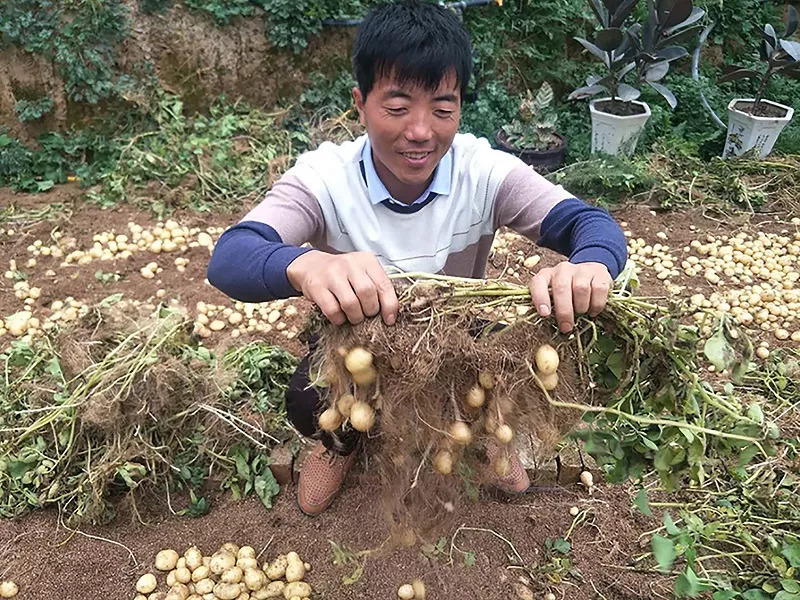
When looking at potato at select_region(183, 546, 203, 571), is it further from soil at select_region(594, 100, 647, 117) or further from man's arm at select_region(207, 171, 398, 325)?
soil at select_region(594, 100, 647, 117)

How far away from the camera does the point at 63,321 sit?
318 centimetres

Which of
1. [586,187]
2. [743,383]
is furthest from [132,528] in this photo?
[586,187]

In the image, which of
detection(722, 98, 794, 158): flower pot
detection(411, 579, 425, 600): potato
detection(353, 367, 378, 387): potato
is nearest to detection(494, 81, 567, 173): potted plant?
detection(722, 98, 794, 158): flower pot

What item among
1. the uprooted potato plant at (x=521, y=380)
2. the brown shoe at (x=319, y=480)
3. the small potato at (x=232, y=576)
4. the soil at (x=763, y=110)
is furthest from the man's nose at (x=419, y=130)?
the soil at (x=763, y=110)

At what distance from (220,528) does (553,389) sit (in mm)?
1409

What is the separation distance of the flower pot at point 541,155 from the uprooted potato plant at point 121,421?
2877mm

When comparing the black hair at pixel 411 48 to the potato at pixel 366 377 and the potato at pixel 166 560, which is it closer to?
the potato at pixel 366 377

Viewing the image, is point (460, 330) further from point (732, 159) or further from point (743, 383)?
point (732, 159)

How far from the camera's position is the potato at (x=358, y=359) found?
132 centimetres

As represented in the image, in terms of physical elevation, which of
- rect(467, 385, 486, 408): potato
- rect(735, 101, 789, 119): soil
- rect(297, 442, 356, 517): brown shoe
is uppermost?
rect(467, 385, 486, 408): potato

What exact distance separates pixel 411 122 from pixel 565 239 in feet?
1.79

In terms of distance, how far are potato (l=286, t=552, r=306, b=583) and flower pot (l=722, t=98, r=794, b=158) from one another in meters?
4.25

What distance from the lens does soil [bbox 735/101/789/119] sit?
15.5 ft

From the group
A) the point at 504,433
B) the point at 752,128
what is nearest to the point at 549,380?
the point at 504,433
